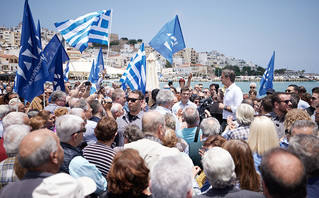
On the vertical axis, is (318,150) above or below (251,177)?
above

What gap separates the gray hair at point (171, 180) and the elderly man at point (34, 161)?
928 millimetres

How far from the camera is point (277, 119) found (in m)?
4.57

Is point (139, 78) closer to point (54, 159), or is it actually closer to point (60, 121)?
point (60, 121)

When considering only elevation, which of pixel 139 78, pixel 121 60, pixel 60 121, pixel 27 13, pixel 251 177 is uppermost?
pixel 121 60

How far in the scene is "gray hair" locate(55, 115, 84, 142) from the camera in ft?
9.89

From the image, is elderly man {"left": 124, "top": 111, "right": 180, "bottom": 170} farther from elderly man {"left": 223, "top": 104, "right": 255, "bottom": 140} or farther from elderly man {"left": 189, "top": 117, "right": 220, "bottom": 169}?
elderly man {"left": 223, "top": 104, "right": 255, "bottom": 140}

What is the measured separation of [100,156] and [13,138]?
1.01m

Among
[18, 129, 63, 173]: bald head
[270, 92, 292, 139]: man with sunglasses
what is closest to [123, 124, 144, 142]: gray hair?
[18, 129, 63, 173]: bald head

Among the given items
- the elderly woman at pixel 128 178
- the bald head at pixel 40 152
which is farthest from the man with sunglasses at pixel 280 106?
the bald head at pixel 40 152

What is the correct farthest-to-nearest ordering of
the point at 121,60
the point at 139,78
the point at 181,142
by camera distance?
the point at 121,60
the point at 139,78
the point at 181,142

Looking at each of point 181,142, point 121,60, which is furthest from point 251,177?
point 121,60

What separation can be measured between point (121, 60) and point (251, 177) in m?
138

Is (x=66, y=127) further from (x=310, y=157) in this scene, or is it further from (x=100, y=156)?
(x=310, y=157)

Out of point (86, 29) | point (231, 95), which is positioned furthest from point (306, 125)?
point (86, 29)
